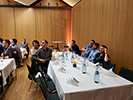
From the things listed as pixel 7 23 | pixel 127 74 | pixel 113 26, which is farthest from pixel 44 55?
pixel 7 23

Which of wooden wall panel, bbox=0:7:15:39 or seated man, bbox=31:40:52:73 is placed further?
wooden wall panel, bbox=0:7:15:39

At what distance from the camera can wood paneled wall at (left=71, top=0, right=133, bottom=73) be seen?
3.74m

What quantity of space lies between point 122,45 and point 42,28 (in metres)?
6.71

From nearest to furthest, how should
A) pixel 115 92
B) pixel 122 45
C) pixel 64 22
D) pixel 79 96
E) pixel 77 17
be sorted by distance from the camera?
1. pixel 79 96
2. pixel 115 92
3. pixel 122 45
4. pixel 77 17
5. pixel 64 22

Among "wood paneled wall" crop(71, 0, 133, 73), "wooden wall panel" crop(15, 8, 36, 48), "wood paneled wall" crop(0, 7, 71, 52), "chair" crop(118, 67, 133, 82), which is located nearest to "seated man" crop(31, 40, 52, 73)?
"chair" crop(118, 67, 133, 82)

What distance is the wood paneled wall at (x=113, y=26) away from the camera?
3.74 meters

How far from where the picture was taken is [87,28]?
6680 mm

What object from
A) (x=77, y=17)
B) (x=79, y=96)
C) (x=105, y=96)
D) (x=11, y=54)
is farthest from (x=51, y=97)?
(x=77, y=17)

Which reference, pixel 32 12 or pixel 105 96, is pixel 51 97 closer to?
pixel 105 96

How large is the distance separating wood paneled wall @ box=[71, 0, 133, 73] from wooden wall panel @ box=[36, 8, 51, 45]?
353 centimetres

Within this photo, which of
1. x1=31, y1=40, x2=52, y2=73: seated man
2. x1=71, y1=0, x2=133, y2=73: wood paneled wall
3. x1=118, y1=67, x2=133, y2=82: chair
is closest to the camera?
x1=118, y1=67, x2=133, y2=82: chair

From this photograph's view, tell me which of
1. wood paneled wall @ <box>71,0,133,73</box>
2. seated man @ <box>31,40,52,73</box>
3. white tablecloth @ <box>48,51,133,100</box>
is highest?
wood paneled wall @ <box>71,0,133,73</box>

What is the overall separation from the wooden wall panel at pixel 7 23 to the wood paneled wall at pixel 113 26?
553 centimetres

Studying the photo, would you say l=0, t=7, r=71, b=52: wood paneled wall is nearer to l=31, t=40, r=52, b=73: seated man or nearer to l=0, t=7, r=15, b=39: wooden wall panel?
l=0, t=7, r=15, b=39: wooden wall panel
